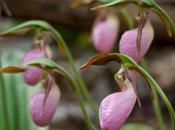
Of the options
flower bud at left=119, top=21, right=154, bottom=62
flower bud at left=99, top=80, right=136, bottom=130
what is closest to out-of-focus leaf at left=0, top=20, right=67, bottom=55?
flower bud at left=119, top=21, right=154, bottom=62

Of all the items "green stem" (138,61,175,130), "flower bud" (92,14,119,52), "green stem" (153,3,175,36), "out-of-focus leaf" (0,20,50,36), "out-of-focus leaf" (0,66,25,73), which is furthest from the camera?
"flower bud" (92,14,119,52)

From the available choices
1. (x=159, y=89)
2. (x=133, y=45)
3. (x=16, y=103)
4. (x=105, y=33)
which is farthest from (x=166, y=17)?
(x=16, y=103)

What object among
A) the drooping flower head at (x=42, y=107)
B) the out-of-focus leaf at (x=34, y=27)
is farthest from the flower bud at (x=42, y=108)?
the out-of-focus leaf at (x=34, y=27)

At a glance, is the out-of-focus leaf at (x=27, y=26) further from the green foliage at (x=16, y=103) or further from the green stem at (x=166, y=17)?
the green stem at (x=166, y=17)

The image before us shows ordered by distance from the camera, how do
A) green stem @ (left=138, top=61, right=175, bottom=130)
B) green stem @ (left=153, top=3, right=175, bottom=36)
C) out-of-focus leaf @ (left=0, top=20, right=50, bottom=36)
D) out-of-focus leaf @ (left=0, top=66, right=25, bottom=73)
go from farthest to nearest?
out-of-focus leaf @ (left=0, top=20, right=50, bottom=36) → out-of-focus leaf @ (left=0, top=66, right=25, bottom=73) → green stem @ (left=153, top=3, right=175, bottom=36) → green stem @ (left=138, top=61, right=175, bottom=130)

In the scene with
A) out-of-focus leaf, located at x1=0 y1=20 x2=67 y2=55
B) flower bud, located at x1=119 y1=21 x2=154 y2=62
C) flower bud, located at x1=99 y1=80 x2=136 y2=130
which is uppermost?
out-of-focus leaf, located at x1=0 y1=20 x2=67 y2=55

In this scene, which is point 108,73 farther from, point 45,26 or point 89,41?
point 45,26

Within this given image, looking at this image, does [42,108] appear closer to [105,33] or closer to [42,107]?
[42,107]

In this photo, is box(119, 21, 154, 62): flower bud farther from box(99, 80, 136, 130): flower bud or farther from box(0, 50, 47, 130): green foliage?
box(0, 50, 47, 130): green foliage
